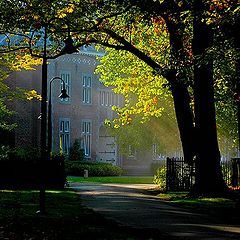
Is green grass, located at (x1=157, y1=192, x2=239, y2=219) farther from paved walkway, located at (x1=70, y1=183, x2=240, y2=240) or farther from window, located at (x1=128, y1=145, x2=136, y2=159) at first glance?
window, located at (x1=128, y1=145, x2=136, y2=159)

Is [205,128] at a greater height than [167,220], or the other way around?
[205,128]

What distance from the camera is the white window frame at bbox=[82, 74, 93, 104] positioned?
185 feet

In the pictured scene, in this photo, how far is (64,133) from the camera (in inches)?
2122

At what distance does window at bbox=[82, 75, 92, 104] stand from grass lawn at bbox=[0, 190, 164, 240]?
38.9m

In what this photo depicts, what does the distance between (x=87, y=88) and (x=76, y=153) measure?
301 inches

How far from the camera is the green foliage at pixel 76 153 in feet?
171

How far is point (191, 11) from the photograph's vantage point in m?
19.0

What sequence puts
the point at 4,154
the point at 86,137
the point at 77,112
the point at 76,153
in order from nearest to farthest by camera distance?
the point at 4,154, the point at 76,153, the point at 77,112, the point at 86,137

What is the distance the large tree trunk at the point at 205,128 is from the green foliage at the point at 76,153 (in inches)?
1133

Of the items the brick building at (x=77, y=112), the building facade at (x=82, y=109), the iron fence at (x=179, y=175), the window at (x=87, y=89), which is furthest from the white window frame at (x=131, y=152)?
the iron fence at (x=179, y=175)

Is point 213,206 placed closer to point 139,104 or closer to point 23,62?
point 23,62

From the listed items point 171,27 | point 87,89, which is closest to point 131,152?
point 87,89

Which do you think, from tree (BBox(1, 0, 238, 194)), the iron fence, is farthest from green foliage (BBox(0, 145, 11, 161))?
the iron fence

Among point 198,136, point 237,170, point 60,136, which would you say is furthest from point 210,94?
point 60,136
